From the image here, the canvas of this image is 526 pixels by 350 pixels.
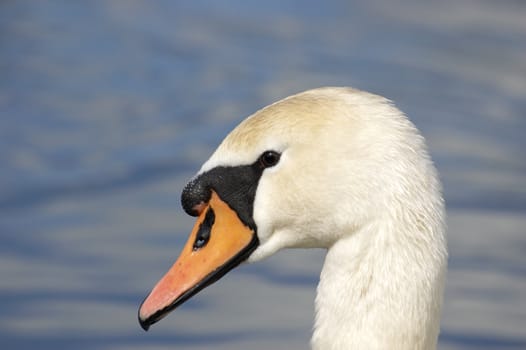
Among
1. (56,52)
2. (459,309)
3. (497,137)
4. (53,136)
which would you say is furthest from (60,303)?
(56,52)

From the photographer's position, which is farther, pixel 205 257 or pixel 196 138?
pixel 196 138

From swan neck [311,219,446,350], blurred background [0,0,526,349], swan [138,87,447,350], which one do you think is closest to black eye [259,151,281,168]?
swan [138,87,447,350]

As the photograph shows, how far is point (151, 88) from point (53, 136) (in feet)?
4.08

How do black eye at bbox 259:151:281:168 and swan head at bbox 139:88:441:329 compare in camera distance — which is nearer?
swan head at bbox 139:88:441:329

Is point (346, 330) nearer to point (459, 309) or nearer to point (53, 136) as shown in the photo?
point (459, 309)

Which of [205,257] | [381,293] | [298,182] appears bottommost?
[381,293]

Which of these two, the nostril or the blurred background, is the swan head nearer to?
the nostril

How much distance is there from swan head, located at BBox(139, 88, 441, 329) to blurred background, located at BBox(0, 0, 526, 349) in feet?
10.0

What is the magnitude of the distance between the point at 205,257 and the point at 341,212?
49 centimetres

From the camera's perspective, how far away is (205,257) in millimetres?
4820

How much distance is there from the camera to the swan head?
14.7 ft

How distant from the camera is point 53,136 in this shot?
11.0 metres

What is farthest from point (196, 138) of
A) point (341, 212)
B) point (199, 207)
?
point (341, 212)

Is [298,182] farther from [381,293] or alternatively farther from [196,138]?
[196,138]
